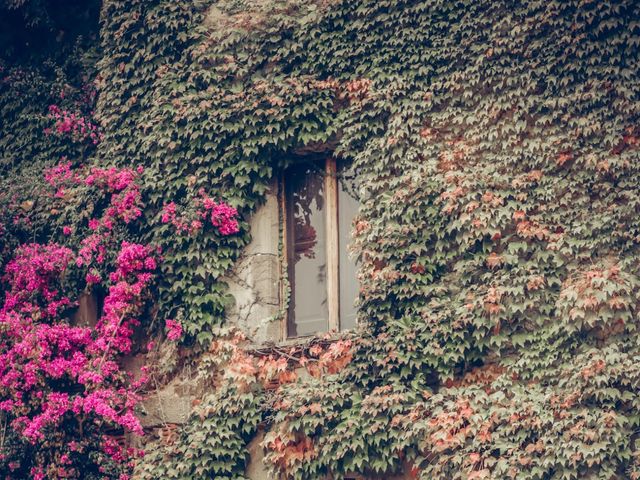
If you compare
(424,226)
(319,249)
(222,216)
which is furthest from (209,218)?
(424,226)

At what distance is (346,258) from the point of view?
35.7 feet

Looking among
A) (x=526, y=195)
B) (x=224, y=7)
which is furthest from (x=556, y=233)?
(x=224, y=7)

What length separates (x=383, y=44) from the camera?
1085 cm

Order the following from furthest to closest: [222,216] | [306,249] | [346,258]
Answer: [306,249] < [222,216] < [346,258]

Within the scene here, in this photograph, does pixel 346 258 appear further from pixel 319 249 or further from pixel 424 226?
pixel 424 226

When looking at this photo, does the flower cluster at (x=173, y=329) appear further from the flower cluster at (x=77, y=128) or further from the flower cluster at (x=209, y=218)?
the flower cluster at (x=77, y=128)

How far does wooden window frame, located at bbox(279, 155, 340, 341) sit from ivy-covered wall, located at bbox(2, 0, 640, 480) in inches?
13.9

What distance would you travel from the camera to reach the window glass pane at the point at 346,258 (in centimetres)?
1072

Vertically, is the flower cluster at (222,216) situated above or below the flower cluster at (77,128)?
below

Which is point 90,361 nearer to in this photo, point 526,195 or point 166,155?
point 166,155

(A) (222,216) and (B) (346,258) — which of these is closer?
(B) (346,258)

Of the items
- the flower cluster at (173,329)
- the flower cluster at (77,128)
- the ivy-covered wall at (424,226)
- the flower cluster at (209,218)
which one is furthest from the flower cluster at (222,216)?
the flower cluster at (77,128)

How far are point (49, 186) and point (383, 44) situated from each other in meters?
4.36

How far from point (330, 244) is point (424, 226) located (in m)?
1.23
